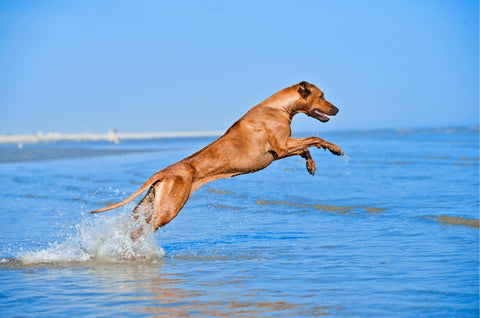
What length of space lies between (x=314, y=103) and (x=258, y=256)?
6.65 ft

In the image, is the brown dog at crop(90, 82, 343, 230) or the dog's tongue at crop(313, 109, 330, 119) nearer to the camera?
the brown dog at crop(90, 82, 343, 230)

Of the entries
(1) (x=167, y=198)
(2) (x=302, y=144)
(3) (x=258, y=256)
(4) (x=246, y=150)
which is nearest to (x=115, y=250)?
(1) (x=167, y=198)

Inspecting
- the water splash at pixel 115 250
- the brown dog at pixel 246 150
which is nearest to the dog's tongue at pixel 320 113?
the brown dog at pixel 246 150

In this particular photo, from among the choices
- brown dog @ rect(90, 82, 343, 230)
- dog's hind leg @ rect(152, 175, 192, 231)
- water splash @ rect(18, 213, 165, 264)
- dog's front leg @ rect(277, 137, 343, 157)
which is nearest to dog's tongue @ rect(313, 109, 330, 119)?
brown dog @ rect(90, 82, 343, 230)

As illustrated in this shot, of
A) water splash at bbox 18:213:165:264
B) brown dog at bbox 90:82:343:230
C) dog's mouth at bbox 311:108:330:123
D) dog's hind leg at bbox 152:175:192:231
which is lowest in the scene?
water splash at bbox 18:213:165:264

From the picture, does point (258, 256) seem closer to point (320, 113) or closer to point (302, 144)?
point (302, 144)

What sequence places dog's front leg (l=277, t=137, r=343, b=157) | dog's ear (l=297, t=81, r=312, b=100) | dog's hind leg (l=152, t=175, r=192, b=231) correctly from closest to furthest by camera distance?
dog's hind leg (l=152, t=175, r=192, b=231)
dog's front leg (l=277, t=137, r=343, b=157)
dog's ear (l=297, t=81, r=312, b=100)

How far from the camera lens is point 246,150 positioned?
7.41 metres

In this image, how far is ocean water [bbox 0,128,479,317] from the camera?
4945 mm

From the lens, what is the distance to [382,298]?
16.4 ft

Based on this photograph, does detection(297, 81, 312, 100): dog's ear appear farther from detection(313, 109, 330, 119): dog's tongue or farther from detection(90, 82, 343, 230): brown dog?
detection(313, 109, 330, 119): dog's tongue

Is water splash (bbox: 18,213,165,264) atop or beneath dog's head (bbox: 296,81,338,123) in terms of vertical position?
beneath

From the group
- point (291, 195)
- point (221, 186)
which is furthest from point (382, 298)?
point (221, 186)

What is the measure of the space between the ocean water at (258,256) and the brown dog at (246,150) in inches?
16.5
